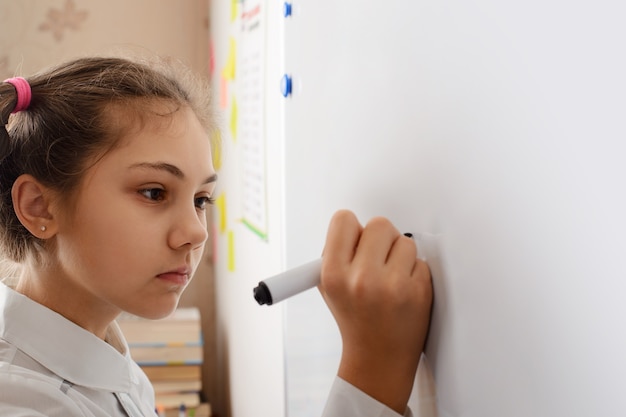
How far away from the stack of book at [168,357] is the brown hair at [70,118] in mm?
1150

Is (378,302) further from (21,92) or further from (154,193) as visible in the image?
(21,92)

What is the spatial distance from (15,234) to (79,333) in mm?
119

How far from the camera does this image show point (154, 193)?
62 cm

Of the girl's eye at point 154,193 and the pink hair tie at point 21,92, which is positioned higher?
the pink hair tie at point 21,92

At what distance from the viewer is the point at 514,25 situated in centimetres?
38

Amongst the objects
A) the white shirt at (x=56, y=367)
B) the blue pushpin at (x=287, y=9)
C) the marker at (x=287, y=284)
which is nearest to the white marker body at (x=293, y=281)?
the marker at (x=287, y=284)

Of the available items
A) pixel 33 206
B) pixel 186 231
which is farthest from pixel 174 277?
pixel 33 206

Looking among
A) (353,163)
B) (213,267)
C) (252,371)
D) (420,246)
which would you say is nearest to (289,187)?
(353,163)

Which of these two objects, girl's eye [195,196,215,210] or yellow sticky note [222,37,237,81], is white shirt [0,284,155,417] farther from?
yellow sticky note [222,37,237,81]

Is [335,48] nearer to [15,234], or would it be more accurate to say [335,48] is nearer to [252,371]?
[15,234]

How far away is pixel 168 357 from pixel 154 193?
1288 millimetres

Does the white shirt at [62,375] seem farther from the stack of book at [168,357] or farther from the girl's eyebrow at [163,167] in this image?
the stack of book at [168,357]

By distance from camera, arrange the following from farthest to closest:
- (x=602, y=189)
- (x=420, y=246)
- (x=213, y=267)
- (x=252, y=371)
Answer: (x=213, y=267)
(x=252, y=371)
(x=420, y=246)
(x=602, y=189)

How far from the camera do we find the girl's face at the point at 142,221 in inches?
23.9
